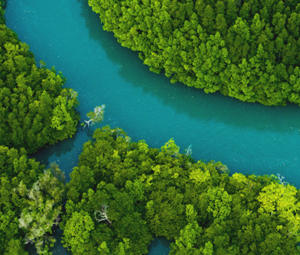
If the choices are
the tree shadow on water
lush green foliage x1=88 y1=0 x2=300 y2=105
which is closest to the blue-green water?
the tree shadow on water

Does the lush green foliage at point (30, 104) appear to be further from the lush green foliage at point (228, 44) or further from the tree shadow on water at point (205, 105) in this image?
the lush green foliage at point (228, 44)

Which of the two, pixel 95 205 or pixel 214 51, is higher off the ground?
pixel 214 51

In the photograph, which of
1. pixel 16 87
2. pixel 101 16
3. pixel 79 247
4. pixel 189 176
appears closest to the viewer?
pixel 79 247

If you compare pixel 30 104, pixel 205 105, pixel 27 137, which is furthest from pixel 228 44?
pixel 27 137

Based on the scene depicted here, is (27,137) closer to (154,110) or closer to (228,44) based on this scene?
(154,110)

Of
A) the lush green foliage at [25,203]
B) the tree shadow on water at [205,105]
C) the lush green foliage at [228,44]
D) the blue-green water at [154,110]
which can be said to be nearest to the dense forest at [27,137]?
the lush green foliage at [25,203]

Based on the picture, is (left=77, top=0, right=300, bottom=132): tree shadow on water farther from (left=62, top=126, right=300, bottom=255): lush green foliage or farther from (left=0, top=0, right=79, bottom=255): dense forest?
(left=0, top=0, right=79, bottom=255): dense forest

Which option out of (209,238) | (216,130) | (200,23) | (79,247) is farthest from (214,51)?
(79,247)

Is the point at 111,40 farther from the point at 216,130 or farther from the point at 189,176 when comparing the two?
the point at 189,176
